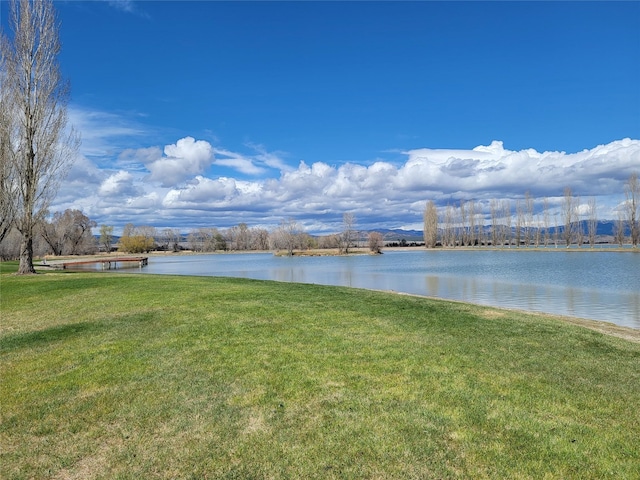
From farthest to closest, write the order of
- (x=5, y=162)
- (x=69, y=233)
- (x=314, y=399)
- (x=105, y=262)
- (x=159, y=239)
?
(x=159, y=239)
(x=69, y=233)
(x=105, y=262)
(x=5, y=162)
(x=314, y=399)

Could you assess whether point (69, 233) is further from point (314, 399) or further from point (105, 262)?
point (314, 399)

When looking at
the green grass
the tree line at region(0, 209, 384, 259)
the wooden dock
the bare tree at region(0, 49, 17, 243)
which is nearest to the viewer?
the green grass

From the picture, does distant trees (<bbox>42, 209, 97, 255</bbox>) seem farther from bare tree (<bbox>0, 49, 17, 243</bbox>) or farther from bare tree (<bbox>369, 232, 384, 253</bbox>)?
bare tree (<bbox>0, 49, 17, 243</bbox>)

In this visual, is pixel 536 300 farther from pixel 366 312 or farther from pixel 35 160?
pixel 35 160

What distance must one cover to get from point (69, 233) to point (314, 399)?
9591cm

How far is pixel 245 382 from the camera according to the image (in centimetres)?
517

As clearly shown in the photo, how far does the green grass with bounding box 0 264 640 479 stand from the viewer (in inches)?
135

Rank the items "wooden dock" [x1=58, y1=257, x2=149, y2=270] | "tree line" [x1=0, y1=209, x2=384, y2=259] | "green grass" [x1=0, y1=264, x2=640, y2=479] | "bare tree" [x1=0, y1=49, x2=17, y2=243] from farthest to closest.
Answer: "tree line" [x1=0, y1=209, x2=384, y2=259] < "wooden dock" [x1=58, y1=257, x2=149, y2=270] < "bare tree" [x1=0, y1=49, x2=17, y2=243] < "green grass" [x1=0, y1=264, x2=640, y2=479]

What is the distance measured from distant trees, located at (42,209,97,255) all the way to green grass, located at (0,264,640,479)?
87233mm

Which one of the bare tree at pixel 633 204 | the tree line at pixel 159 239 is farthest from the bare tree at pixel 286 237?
the bare tree at pixel 633 204

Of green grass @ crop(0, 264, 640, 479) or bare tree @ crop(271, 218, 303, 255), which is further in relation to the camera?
bare tree @ crop(271, 218, 303, 255)

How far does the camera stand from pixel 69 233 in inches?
3346

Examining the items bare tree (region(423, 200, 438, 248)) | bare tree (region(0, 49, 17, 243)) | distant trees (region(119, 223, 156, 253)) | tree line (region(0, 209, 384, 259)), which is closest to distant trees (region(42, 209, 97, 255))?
tree line (region(0, 209, 384, 259))

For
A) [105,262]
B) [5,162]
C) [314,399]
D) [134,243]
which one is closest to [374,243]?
[105,262]
